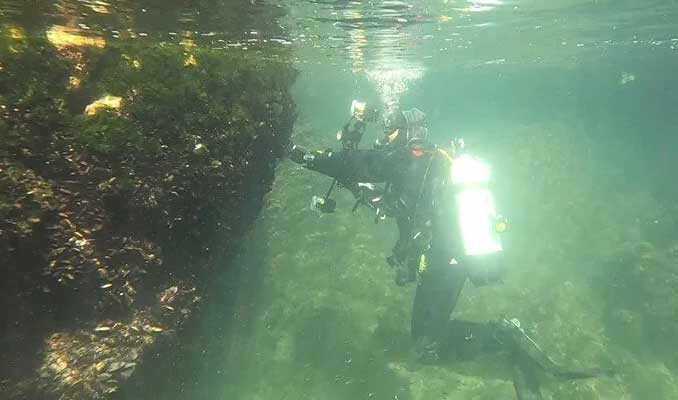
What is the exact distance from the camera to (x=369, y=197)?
845 centimetres

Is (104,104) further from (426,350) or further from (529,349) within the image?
(529,349)

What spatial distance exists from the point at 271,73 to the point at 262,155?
6.10ft

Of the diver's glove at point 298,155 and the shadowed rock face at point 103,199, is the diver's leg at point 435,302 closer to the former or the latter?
the diver's glove at point 298,155

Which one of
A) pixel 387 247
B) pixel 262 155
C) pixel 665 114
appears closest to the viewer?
pixel 262 155

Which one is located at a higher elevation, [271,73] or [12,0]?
[12,0]

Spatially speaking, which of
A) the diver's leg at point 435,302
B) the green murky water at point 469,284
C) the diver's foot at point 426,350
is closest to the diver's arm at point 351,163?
the diver's leg at point 435,302

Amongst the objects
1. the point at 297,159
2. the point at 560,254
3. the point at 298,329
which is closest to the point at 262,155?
the point at 297,159

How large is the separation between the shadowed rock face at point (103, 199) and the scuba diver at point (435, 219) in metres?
2.29

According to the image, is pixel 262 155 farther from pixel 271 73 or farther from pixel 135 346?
pixel 135 346

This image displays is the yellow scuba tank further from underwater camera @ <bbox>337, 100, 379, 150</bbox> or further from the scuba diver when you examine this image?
underwater camera @ <bbox>337, 100, 379, 150</bbox>

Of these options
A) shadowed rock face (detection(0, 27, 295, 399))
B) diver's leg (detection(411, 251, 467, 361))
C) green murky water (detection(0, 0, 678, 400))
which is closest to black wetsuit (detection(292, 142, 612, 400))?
diver's leg (detection(411, 251, 467, 361))

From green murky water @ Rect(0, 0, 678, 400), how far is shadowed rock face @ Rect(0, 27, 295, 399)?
1202mm

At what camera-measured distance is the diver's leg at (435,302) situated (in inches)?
322

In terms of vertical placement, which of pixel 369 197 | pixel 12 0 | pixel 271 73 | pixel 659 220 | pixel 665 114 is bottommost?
pixel 659 220
